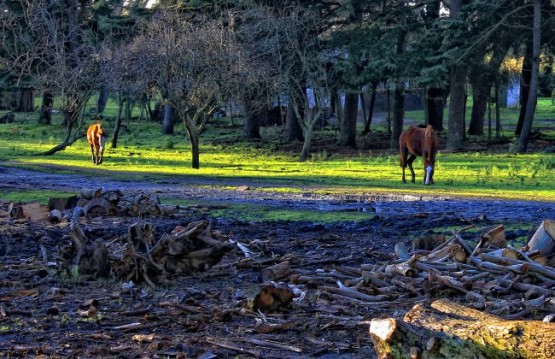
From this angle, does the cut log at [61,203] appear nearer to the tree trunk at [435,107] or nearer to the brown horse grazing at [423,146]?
the brown horse grazing at [423,146]

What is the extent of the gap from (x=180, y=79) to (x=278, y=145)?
14.8 metres

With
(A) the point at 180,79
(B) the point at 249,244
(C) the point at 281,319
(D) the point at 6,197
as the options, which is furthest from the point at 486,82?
(C) the point at 281,319

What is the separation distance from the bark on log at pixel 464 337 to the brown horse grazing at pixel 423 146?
20.6 m

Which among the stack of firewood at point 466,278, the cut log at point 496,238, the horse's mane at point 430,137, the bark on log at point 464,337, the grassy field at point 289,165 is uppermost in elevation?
the horse's mane at point 430,137

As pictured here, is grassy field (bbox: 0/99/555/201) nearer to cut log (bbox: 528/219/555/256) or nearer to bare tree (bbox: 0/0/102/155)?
bare tree (bbox: 0/0/102/155)

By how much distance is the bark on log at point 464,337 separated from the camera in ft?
20.0

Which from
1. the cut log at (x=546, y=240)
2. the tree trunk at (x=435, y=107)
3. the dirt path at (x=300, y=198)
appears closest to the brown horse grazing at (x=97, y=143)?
the dirt path at (x=300, y=198)

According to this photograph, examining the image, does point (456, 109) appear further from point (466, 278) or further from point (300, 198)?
point (466, 278)

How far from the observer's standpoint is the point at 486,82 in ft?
147

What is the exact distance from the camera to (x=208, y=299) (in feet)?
34.1

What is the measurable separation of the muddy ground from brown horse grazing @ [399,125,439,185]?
7.86 metres

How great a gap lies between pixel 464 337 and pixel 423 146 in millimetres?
21432

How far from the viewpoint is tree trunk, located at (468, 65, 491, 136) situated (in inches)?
1692

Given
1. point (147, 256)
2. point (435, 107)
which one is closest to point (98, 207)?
point (147, 256)
